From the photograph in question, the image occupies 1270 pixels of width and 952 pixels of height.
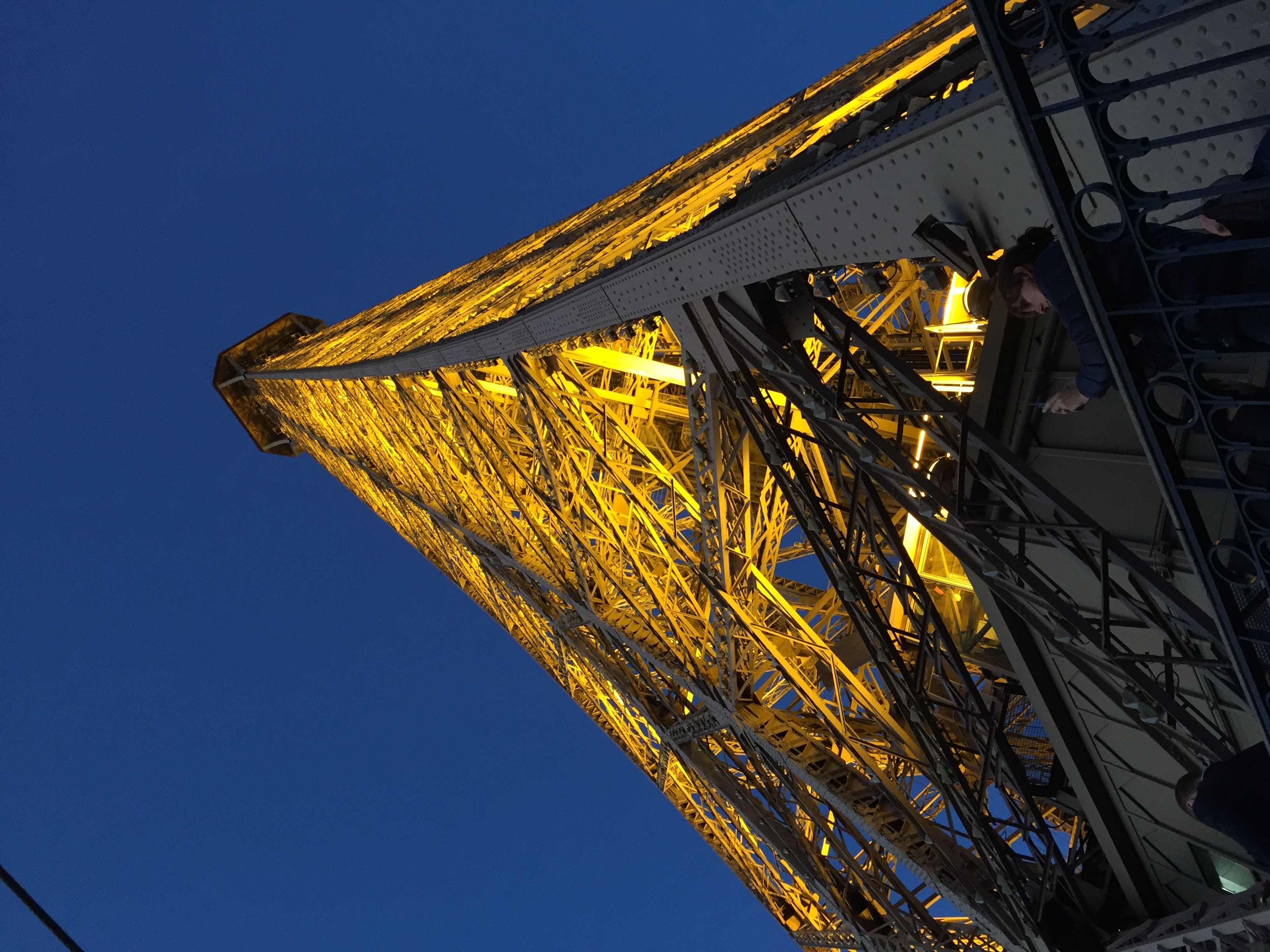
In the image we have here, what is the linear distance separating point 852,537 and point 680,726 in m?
8.61

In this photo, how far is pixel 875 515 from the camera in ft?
25.8

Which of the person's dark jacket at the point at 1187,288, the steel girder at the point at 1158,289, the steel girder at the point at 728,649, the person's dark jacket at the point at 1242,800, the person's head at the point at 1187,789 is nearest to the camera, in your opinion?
the steel girder at the point at 1158,289

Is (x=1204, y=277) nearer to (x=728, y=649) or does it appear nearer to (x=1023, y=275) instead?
(x=1023, y=275)

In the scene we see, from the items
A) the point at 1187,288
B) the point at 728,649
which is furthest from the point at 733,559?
the point at 1187,288

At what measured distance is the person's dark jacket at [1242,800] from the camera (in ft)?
13.9

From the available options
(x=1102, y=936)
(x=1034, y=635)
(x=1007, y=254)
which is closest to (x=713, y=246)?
(x=1007, y=254)

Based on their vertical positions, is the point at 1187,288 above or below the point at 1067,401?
above

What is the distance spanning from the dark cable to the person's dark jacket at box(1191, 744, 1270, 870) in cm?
520

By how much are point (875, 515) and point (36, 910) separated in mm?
6110

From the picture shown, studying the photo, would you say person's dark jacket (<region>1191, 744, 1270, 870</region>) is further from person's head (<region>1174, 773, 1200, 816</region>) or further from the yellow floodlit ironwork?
the yellow floodlit ironwork

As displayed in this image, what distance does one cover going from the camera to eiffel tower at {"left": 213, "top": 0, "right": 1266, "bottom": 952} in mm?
4824

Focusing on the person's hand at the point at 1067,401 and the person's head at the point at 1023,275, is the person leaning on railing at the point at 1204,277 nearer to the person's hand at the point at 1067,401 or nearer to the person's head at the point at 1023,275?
the person's head at the point at 1023,275

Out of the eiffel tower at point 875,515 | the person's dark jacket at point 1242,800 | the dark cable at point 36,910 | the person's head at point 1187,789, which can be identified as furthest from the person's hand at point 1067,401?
the dark cable at point 36,910

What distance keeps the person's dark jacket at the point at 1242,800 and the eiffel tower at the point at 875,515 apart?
32 cm
